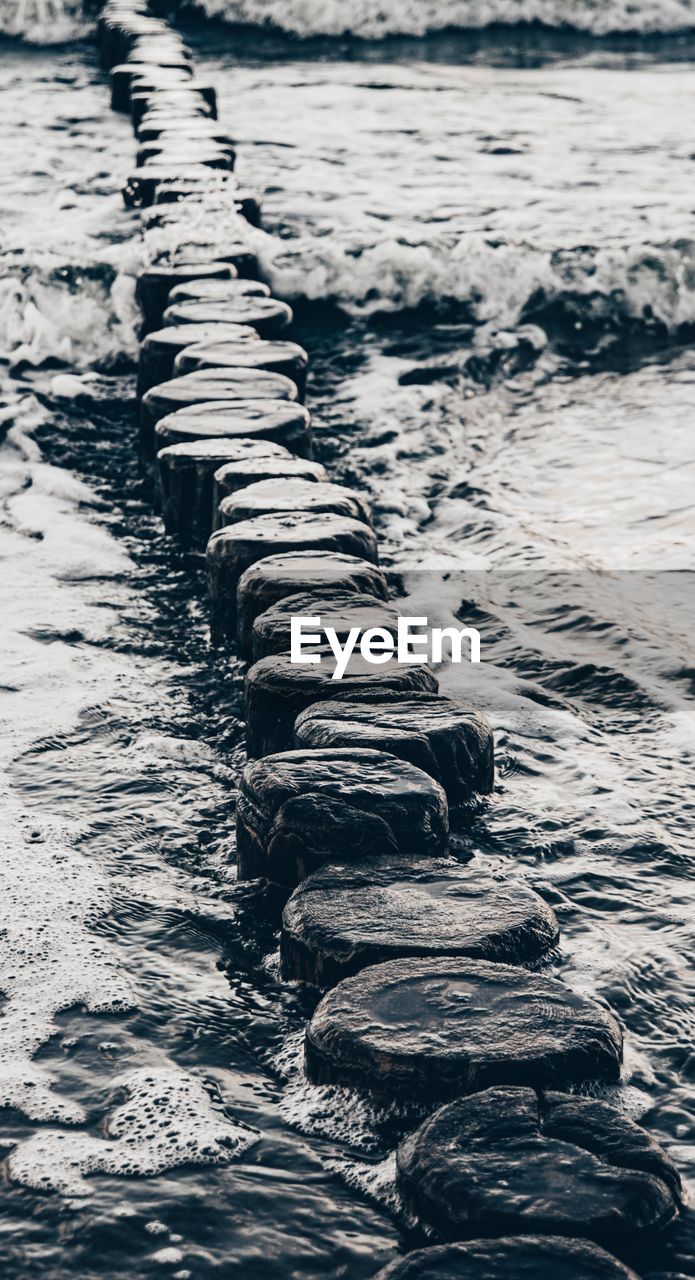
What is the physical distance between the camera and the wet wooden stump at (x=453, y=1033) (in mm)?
2242

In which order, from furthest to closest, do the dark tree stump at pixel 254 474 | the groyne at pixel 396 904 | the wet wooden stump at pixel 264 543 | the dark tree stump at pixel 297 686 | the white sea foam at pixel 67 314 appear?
1. the white sea foam at pixel 67 314
2. the dark tree stump at pixel 254 474
3. the wet wooden stump at pixel 264 543
4. the dark tree stump at pixel 297 686
5. the groyne at pixel 396 904

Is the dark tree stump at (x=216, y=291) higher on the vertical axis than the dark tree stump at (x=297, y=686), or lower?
higher

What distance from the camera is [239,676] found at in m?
3.83

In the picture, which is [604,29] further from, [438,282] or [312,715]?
[312,715]

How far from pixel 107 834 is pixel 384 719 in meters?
0.63

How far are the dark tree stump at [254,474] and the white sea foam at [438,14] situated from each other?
10478mm

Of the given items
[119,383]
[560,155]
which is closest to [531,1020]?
[119,383]

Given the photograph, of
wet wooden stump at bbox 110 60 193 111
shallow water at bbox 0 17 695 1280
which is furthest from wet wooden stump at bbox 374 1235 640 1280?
wet wooden stump at bbox 110 60 193 111

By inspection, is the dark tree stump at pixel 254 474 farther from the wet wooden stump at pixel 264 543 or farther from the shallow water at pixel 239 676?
the shallow water at pixel 239 676

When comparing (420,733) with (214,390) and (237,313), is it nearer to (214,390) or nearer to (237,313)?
(214,390)

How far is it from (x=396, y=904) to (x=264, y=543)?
1396 millimetres

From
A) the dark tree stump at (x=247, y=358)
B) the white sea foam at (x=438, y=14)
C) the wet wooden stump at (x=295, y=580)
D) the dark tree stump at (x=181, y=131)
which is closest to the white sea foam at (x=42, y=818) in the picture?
the wet wooden stump at (x=295, y=580)

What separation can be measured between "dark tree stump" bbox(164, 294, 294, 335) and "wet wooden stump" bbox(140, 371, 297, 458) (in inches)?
23.0

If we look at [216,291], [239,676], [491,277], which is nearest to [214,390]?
[216,291]
